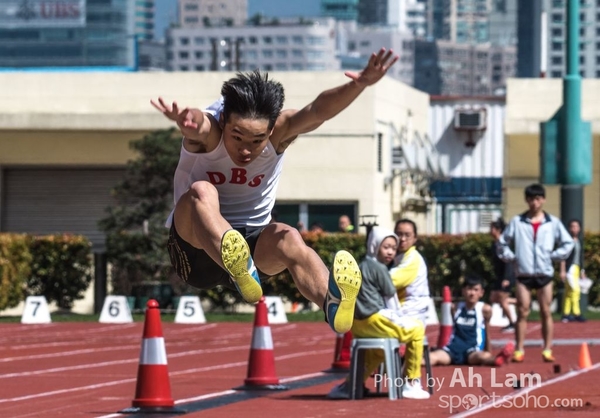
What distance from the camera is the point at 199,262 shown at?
33.1 ft

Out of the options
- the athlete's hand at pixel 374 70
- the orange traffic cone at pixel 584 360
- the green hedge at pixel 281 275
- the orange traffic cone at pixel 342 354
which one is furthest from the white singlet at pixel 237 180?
the green hedge at pixel 281 275

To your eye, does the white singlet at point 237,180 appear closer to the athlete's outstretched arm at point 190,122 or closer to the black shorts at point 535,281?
the athlete's outstretched arm at point 190,122

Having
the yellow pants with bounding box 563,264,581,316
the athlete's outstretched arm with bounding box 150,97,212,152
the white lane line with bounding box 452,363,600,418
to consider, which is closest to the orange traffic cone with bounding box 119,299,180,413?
the white lane line with bounding box 452,363,600,418

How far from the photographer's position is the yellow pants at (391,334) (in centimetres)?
1323

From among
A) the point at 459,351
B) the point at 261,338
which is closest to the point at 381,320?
the point at 261,338

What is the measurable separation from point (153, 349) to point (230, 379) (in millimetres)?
3094

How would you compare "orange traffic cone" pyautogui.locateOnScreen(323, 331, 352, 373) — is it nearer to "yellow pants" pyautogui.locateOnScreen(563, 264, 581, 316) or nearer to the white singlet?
the white singlet

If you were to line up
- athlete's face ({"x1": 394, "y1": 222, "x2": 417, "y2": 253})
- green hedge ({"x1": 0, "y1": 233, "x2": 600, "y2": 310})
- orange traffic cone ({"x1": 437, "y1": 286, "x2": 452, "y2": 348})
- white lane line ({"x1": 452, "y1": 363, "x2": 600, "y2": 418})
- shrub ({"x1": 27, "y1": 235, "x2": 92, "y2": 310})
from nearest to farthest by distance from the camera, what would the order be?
1. white lane line ({"x1": 452, "y1": 363, "x2": 600, "y2": 418})
2. athlete's face ({"x1": 394, "y1": 222, "x2": 417, "y2": 253})
3. orange traffic cone ({"x1": 437, "y1": 286, "x2": 452, "y2": 348})
4. green hedge ({"x1": 0, "y1": 233, "x2": 600, "y2": 310})
5. shrub ({"x1": 27, "y1": 235, "x2": 92, "y2": 310})

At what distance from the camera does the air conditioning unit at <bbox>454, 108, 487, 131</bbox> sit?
39969 millimetres

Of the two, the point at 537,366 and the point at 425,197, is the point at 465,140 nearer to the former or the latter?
the point at 425,197

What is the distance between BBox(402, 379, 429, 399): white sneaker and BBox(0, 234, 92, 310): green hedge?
14.9 metres

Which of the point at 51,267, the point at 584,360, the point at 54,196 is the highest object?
the point at 54,196

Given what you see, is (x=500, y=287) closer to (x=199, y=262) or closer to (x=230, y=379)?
(x=230, y=379)

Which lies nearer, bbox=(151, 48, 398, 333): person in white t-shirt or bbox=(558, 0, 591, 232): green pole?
bbox=(151, 48, 398, 333): person in white t-shirt
